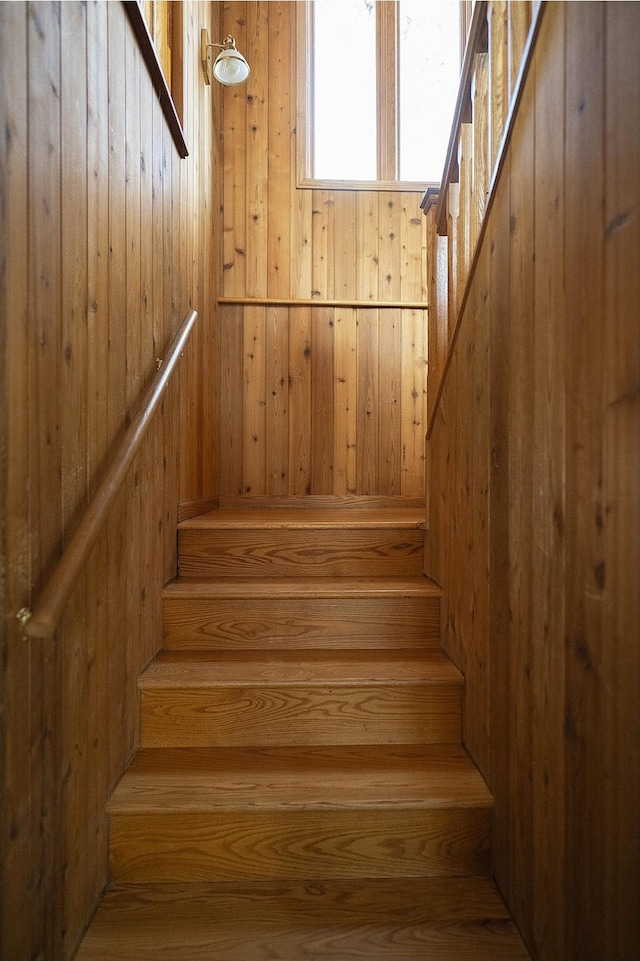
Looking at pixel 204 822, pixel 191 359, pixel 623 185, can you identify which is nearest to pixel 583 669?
pixel 623 185

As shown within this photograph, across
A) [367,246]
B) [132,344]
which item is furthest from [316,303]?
[132,344]

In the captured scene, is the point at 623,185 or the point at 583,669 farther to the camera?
the point at 583,669

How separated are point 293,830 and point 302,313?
8.32 feet

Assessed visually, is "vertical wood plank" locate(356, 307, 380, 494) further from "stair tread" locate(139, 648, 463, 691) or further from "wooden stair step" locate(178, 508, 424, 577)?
"stair tread" locate(139, 648, 463, 691)

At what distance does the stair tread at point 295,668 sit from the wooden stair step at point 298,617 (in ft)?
0.12

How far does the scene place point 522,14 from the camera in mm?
1188

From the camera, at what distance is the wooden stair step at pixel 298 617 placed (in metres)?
1.79

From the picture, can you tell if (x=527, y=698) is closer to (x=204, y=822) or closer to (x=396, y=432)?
(x=204, y=822)

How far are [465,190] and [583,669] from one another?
1.32 m

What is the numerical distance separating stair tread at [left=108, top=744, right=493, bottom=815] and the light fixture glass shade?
270cm

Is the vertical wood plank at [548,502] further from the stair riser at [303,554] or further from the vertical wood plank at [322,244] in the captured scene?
the vertical wood plank at [322,244]

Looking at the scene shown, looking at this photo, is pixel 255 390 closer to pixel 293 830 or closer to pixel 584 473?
pixel 293 830

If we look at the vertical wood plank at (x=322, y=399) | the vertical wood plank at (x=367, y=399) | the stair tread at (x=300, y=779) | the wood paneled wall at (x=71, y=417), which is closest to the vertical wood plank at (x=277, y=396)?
the vertical wood plank at (x=322, y=399)

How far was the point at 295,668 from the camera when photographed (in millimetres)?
1617
